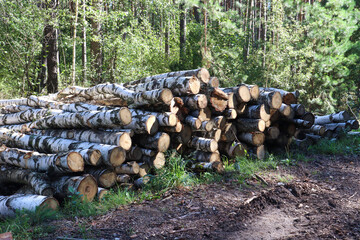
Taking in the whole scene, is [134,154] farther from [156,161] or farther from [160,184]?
[160,184]

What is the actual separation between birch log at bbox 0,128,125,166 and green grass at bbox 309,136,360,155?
4499mm

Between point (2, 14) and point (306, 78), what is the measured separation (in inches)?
465

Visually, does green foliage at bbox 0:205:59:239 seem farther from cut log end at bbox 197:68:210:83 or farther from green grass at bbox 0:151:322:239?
cut log end at bbox 197:68:210:83

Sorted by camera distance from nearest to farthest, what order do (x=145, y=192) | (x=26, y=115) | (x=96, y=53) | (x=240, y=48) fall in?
(x=145, y=192) → (x=26, y=115) → (x=240, y=48) → (x=96, y=53)

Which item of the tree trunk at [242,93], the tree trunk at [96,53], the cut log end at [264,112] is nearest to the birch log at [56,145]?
the tree trunk at [242,93]

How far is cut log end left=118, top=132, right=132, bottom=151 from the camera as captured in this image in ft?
16.1

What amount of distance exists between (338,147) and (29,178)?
20.8 feet

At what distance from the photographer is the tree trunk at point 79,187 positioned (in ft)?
13.8

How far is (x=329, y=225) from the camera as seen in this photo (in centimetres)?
318

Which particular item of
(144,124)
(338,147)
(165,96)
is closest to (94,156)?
(144,124)

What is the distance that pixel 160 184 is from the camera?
472 centimetres

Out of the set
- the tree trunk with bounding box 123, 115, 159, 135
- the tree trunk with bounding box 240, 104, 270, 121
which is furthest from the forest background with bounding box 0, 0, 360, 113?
the tree trunk with bounding box 123, 115, 159, 135

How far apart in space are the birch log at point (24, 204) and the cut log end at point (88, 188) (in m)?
0.37

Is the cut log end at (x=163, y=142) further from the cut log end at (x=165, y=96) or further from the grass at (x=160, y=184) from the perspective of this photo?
the cut log end at (x=165, y=96)
